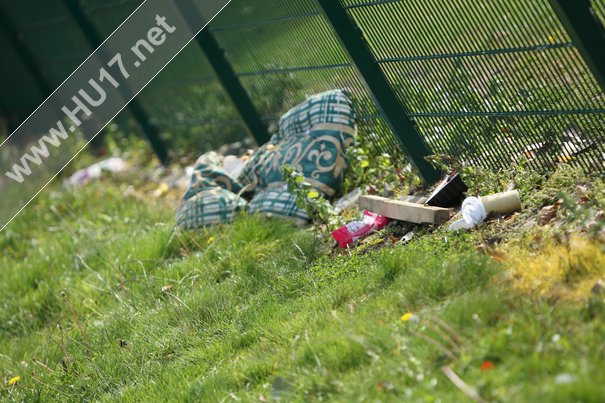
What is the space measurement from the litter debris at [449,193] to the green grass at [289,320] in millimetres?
217

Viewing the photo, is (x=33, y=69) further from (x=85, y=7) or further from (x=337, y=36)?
(x=337, y=36)

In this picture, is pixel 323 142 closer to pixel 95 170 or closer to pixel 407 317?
pixel 407 317

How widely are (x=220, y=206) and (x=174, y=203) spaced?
1336 millimetres

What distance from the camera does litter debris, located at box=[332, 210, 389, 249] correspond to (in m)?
4.98

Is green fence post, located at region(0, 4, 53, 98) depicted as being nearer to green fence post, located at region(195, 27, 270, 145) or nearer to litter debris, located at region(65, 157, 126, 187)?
litter debris, located at region(65, 157, 126, 187)

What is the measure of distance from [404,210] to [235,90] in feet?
7.92

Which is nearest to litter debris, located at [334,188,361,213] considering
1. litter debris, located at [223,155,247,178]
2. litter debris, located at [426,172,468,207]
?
litter debris, located at [426,172,468,207]

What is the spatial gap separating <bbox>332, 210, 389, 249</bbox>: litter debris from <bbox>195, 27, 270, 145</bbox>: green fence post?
195cm

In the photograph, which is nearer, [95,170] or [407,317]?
[407,317]

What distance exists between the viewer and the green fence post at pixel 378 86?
5227 millimetres

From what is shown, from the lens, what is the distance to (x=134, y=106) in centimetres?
841

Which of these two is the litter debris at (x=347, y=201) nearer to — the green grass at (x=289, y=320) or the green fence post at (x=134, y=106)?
the green grass at (x=289, y=320)

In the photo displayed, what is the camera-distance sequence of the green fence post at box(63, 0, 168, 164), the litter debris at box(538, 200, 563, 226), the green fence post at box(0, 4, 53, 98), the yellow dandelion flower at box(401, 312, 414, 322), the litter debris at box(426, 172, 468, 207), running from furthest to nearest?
the green fence post at box(0, 4, 53, 98)
the green fence post at box(63, 0, 168, 164)
the litter debris at box(426, 172, 468, 207)
the litter debris at box(538, 200, 563, 226)
the yellow dandelion flower at box(401, 312, 414, 322)

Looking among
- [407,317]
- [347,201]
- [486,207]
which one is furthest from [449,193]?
[407,317]
